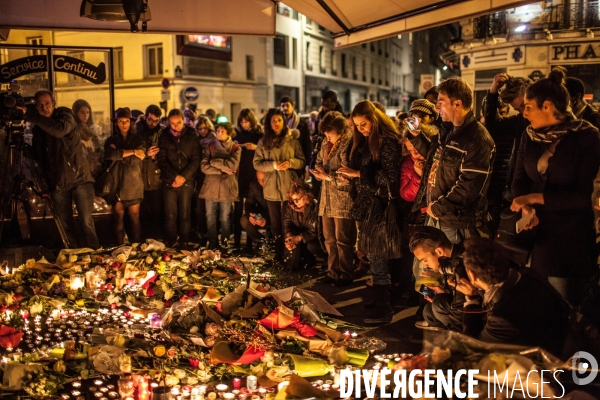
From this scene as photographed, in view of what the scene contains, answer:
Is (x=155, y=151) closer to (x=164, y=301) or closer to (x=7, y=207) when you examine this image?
(x=7, y=207)

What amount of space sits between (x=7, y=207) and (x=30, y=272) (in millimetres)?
1880

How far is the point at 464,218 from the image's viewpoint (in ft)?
17.1

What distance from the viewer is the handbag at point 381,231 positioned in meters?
6.13

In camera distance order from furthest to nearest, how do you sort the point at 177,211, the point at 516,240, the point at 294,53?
the point at 294,53 → the point at 177,211 → the point at 516,240

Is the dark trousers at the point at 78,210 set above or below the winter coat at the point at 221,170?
below

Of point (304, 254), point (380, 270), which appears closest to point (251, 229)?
point (304, 254)

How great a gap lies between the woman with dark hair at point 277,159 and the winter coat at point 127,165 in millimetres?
1666

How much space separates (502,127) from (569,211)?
228 cm

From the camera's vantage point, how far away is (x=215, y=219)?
9203 mm

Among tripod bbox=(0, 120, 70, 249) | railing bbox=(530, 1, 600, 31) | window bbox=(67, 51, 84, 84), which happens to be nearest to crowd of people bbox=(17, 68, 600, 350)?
tripod bbox=(0, 120, 70, 249)

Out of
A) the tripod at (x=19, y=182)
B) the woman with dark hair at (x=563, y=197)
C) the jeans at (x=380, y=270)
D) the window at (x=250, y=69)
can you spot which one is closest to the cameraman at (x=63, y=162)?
the tripod at (x=19, y=182)

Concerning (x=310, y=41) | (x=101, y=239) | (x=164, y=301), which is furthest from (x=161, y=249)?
(x=310, y=41)

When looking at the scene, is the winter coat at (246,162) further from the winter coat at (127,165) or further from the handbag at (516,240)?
the handbag at (516,240)

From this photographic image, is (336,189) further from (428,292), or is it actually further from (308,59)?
(308,59)
